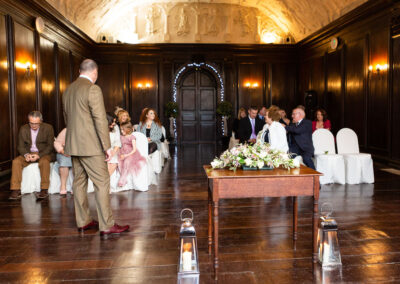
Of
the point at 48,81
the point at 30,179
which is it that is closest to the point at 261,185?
the point at 30,179

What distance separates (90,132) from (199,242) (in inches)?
64.0

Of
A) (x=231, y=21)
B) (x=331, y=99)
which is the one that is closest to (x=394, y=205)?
(x=331, y=99)

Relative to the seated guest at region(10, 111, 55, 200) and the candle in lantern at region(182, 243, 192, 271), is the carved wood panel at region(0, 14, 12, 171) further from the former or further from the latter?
the candle in lantern at region(182, 243, 192, 271)

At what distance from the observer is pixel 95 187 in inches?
160

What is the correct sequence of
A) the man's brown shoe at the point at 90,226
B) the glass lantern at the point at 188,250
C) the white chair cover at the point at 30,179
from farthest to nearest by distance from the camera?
the white chair cover at the point at 30,179, the man's brown shoe at the point at 90,226, the glass lantern at the point at 188,250

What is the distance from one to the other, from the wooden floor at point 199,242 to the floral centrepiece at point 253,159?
2.81 feet

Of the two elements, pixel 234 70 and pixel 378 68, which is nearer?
pixel 378 68

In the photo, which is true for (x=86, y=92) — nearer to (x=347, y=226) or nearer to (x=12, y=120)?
(x=347, y=226)

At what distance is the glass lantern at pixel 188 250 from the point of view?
298 cm

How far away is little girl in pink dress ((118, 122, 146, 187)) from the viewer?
6.52 meters

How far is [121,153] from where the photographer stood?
21.8 ft

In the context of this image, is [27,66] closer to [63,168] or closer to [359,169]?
[63,168]

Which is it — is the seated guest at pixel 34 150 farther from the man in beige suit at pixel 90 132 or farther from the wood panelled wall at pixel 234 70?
the man in beige suit at pixel 90 132

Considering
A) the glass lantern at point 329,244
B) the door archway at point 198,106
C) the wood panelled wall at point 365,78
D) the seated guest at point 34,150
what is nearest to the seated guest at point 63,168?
the seated guest at point 34,150
